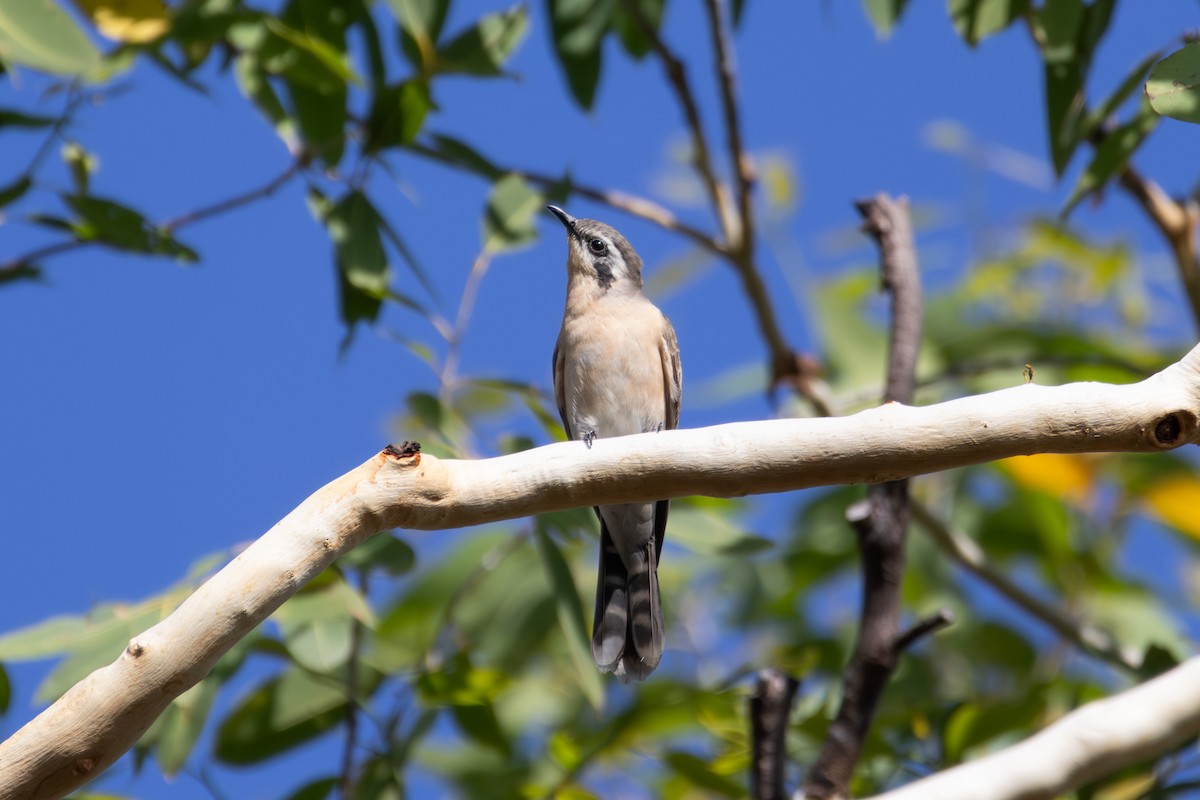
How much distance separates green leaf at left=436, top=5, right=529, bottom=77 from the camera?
4.98m

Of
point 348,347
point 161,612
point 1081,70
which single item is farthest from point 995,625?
point 161,612

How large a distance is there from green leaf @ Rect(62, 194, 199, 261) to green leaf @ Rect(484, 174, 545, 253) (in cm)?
112

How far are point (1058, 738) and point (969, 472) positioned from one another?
11.9ft

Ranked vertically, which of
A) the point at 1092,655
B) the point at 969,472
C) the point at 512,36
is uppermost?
the point at 512,36

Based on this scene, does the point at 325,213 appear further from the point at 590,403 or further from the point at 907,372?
the point at 907,372

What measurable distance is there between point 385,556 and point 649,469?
1.57m

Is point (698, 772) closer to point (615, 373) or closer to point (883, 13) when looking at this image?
point (615, 373)

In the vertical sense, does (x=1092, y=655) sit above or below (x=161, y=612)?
below

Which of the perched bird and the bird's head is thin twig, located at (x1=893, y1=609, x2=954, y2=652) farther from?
the bird's head

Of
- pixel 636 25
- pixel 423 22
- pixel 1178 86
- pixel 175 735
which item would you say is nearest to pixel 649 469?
pixel 1178 86

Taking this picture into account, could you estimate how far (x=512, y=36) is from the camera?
5258mm

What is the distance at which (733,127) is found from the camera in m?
6.05

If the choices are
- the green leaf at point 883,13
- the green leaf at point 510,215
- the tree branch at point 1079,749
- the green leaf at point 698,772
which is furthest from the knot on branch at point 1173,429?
the green leaf at point 883,13

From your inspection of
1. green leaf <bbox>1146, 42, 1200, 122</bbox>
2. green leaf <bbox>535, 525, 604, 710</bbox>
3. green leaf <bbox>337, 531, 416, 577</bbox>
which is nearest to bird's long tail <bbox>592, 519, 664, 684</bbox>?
green leaf <bbox>535, 525, 604, 710</bbox>
